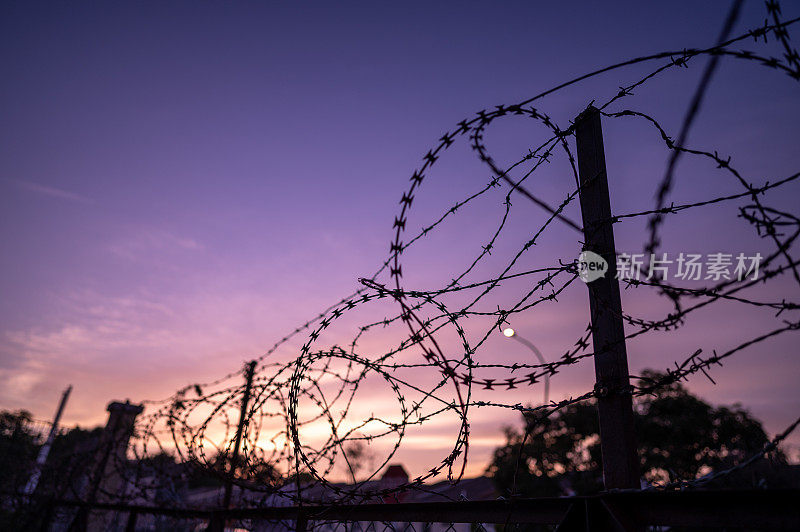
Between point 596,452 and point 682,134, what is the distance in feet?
94.0

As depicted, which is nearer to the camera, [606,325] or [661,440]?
[606,325]

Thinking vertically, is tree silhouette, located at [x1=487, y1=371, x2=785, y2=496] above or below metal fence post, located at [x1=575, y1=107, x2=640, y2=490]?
above

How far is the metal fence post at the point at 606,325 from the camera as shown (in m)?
2.24

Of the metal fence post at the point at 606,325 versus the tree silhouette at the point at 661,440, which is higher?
the tree silhouette at the point at 661,440

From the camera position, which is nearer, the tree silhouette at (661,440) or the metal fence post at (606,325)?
the metal fence post at (606,325)

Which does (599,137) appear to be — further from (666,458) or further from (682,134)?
(666,458)

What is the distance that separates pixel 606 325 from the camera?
243 centimetres

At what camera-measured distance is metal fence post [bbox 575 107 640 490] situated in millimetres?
2238

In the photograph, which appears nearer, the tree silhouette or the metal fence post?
the metal fence post

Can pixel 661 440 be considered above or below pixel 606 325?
above

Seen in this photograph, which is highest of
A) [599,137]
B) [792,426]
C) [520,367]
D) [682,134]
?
[599,137]

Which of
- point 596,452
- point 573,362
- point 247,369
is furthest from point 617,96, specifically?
point 596,452

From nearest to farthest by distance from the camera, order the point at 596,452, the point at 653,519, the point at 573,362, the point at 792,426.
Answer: the point at 792,426
the point at 653,519
the point at 573,362
the point at 596,452

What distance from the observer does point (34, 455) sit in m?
16.9
